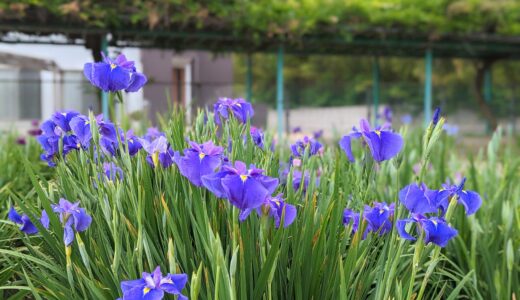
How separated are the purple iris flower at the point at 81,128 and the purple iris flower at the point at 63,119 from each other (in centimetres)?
8

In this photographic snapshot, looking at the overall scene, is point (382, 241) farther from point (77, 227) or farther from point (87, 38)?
point (87, 38)

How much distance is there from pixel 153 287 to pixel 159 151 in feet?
1.35

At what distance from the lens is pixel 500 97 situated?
15.1 meters

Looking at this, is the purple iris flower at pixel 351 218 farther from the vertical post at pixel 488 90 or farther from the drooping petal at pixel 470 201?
the vertical post at pixel 488 90

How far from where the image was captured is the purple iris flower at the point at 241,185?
3.16ft

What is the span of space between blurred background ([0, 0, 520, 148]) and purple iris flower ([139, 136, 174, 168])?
1170 mm

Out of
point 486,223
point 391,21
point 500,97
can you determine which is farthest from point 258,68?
point 486,223

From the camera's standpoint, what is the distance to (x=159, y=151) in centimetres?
128

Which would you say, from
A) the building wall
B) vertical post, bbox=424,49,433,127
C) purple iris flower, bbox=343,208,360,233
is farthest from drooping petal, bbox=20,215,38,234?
the building wall

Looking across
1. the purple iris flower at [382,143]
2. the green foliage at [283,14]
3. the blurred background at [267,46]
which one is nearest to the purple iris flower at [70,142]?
the purple iris flower at [382,143]

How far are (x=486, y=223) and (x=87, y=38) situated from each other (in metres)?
7.00

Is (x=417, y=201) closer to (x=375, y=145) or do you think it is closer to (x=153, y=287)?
(x=375, y=145)

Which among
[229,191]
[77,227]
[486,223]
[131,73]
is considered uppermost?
[131,73]

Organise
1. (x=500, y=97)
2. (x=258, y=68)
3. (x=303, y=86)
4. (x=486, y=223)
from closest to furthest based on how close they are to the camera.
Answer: (x=486, y=223) → (x=303, y=86) → (x=500, y=97) → (x=258, y=68)
